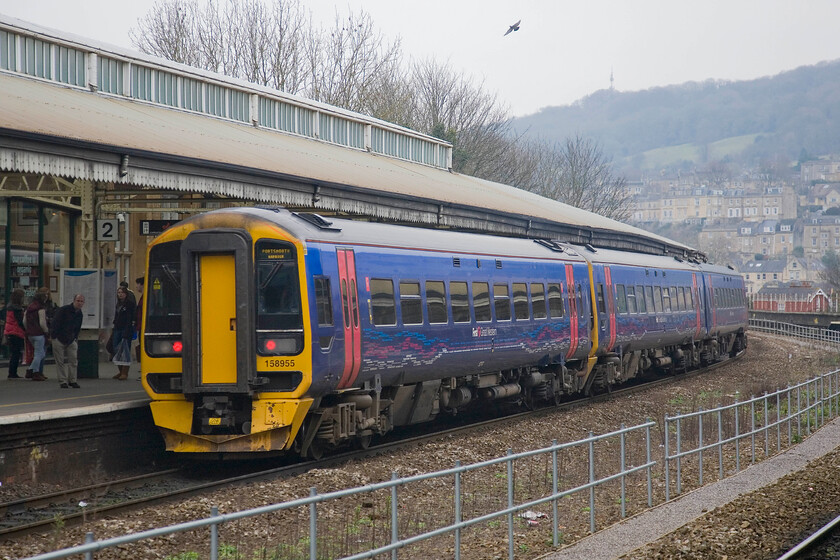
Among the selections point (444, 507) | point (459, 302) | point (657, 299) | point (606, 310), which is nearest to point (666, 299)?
point (657, 299)

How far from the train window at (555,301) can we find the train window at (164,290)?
28.6 feet

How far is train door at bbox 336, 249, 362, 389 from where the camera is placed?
13789 mm

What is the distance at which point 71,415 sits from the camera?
40.9 feet

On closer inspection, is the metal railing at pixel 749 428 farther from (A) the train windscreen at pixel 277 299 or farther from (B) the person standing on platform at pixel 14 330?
(B) the person standing on platform at pixel 14 330

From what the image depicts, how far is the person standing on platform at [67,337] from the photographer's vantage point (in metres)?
→ 15.4

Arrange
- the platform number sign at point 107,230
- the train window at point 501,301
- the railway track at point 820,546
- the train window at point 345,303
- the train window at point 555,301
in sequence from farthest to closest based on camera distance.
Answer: the train window at point 555,301 < the train window at point 501,301 < the platform number sign at point 107,230 < the train window at point 345,303 < the railway track at point 820,546

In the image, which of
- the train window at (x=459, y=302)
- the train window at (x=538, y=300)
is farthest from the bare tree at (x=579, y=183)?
the train window at (x=459, y=302)

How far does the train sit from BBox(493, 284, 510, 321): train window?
4cm

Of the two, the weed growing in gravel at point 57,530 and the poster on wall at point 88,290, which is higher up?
the poster on wall at point 88,290

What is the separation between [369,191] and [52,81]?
7.50 m

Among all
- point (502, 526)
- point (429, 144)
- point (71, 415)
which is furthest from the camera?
point (429, 144)

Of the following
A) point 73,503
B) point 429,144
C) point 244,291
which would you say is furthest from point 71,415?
point 429,144

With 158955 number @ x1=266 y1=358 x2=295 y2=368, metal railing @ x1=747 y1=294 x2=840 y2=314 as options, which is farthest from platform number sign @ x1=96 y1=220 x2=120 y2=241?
metal railing @ x1=747 y1=294 x2=840 y2=314

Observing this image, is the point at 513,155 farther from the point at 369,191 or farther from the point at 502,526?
the point at 502,526
